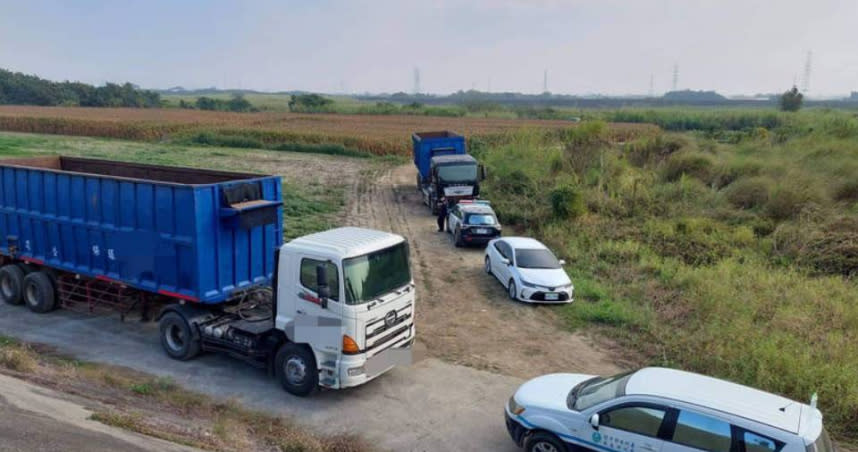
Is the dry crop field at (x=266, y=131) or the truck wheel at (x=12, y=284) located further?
the dry crop field at (x=266, y=131)

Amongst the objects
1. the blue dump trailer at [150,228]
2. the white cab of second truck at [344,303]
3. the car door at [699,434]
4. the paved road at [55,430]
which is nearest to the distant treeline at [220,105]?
the blue dump trailer at [150,228]

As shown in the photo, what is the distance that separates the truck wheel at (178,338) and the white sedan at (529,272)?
752 centimetres

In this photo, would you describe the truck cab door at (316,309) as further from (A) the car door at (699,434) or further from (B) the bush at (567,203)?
(B) the bush at (567,203)

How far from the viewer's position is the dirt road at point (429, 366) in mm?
8875

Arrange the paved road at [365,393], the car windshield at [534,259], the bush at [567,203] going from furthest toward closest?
the bush at [567,203] < the car windshield at [534,259] < the paved road at [365,393]

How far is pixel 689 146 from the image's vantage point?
101 feet

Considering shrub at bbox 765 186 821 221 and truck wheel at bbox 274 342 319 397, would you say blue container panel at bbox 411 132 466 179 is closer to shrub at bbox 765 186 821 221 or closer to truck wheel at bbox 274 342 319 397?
shrub at bbox 765 186 821 221

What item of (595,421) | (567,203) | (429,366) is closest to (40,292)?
(429,366)

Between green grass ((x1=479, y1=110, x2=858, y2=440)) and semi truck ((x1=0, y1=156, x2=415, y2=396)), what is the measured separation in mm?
5797

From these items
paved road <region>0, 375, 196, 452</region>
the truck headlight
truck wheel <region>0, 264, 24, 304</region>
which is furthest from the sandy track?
truck wheel <region>0, 264, 24, 304</region>

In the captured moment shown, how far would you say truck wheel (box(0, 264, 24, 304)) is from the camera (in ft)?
A: 43.0

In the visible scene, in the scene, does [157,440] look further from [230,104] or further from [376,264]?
[230,104]

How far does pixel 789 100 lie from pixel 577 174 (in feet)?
229

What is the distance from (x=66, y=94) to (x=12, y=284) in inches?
4715
